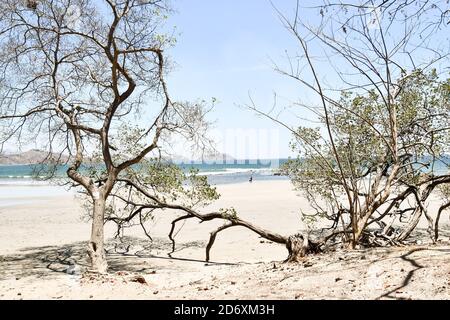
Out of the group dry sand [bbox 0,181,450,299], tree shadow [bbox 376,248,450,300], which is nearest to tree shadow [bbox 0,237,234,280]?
dry sand [bbox 0,181,450,299]

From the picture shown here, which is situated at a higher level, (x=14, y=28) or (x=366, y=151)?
(x=14, y=28)

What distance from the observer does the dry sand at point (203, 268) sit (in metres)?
5.59

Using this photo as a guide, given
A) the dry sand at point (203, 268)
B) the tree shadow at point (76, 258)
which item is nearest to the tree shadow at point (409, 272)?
the dry sand at point (203, 268)

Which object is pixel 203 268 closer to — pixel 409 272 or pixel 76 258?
pixel 76 258

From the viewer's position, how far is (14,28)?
10648 millimetres

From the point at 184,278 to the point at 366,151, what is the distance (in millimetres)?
6343

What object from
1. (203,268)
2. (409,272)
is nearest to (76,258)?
(203,268)

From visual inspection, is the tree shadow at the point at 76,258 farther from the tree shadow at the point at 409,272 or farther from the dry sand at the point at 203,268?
the tree shadow at the point at 409,272

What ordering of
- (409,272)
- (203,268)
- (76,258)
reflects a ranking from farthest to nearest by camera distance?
(76,258) < (203,268) < (409,272)

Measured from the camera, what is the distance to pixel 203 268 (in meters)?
11.6
